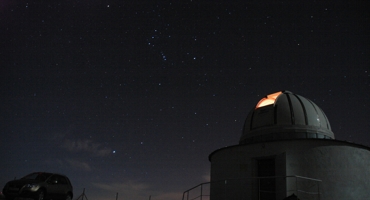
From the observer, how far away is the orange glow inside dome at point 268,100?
1711 cm

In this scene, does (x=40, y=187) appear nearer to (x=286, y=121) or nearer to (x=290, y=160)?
(x=290, y=160)

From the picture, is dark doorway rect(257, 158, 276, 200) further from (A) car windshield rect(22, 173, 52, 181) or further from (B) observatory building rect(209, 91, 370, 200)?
(A) car windshield rect(22, 173, 52, 181)

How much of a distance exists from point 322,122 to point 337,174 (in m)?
3.71

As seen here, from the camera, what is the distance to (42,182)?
13.0 m

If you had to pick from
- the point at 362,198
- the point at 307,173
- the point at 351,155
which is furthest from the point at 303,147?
the point at 362,198

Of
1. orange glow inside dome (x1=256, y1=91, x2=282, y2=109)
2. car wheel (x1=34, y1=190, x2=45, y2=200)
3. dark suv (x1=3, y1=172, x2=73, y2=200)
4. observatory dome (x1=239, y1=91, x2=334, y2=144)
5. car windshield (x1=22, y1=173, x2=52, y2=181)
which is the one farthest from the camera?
orange glow inside dome (x1=256, y1=91, x2=282, y2=109)

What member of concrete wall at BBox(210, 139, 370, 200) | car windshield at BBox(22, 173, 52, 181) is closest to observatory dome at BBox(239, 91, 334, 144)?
concrete wall at BBox(210, 139, 370, 200)

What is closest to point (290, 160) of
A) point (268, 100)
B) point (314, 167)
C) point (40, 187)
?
point (314, 167)

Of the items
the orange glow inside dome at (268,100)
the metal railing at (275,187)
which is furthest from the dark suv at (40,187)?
the orange glow inside dome at (268,100)

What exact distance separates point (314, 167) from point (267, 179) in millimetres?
2141

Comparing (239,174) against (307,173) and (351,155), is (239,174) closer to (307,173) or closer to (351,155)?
(307,173)

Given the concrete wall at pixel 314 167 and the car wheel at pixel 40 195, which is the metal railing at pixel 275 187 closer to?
the concrete wall at pixel 314 167

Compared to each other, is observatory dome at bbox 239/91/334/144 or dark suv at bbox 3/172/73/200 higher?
observatory dome at bbox 239/91/334/144

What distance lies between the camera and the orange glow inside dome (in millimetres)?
17109
